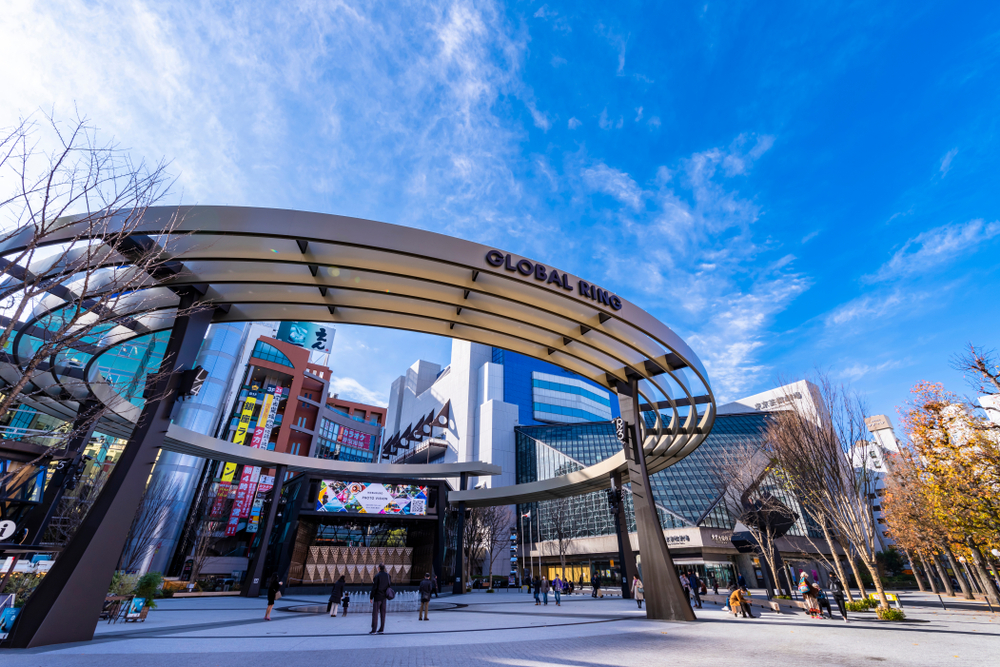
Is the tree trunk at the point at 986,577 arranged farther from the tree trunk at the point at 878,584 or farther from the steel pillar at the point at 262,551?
the steel pillar at the point at 262,551

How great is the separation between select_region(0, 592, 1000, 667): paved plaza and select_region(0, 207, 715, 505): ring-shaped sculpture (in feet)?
20.2

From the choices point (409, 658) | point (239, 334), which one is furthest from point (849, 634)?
point (239, 334)

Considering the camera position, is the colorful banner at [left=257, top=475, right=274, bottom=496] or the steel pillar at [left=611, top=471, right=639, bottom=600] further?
the colorful banner at [left=257, top=475, right=274, bottom=496]

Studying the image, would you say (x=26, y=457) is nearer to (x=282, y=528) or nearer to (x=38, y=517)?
(x=38, y=517)

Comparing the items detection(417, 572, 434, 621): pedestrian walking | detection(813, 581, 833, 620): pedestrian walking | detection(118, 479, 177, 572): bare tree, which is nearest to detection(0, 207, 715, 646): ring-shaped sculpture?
detection(813, 581, 833, 620): pedestrian walking

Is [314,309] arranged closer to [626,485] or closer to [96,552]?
[96,552]

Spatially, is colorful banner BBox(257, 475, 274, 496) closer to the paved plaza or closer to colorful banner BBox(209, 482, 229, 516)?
colorful banner BBox(209, 482, 229, 516)

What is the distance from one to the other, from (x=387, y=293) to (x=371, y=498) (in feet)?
72.3

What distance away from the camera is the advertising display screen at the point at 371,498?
28.1 m

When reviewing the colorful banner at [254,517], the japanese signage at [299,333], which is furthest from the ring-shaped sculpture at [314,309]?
the japanese signage at [299,333]

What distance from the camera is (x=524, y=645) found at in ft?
28.9

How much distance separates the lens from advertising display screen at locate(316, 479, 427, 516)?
2808 centimetres

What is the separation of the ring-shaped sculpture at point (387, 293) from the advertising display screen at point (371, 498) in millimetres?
14076

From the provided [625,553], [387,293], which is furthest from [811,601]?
[387,293]
